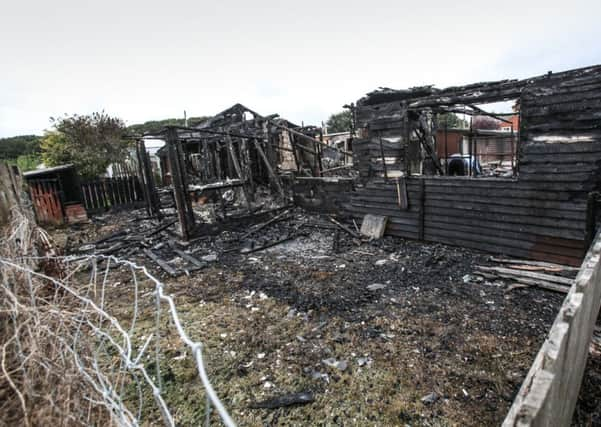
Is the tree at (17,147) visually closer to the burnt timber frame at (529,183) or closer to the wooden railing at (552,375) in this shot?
the burnt timber frame at (529,183)

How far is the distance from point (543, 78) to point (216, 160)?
10.7 metres

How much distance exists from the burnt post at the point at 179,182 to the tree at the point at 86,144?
29.7ft

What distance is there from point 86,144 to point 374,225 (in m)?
14.5

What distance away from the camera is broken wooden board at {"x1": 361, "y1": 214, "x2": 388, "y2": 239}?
6801mm

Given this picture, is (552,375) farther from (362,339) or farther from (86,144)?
(86,144)

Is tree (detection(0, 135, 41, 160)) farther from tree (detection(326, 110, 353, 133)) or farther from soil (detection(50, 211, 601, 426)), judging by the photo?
tree (detection(326, 110, 353, 133))

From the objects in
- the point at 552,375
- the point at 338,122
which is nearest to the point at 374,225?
the point at 552,375

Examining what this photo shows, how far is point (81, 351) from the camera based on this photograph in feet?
7.69

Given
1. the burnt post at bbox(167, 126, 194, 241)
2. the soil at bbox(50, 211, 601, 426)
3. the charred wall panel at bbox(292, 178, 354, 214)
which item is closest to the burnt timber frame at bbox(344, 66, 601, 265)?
the soil at bbox(50, 211, 601, 426)

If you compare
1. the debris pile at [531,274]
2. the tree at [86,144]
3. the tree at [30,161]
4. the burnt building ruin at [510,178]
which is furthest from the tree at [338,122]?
the debris pile at [531,274]

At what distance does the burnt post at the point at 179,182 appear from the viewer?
21.7 ft

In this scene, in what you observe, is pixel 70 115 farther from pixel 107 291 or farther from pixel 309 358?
pixel 309 358

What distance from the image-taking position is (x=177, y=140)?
668 cm

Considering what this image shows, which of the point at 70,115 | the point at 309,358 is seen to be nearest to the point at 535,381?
the point at 309,358
